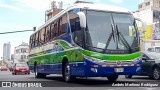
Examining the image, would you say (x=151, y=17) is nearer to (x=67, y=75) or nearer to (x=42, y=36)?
(x=42, y=36)

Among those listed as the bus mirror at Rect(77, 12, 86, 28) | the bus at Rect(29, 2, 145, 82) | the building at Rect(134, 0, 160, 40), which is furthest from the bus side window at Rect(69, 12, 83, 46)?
the building at Rect(134, 0, 160, 40)

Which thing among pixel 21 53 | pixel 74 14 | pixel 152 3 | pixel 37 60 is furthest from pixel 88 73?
pixel 21 53

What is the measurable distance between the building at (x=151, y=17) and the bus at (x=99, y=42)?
40389 millimetres

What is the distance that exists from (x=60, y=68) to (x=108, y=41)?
3.62 m

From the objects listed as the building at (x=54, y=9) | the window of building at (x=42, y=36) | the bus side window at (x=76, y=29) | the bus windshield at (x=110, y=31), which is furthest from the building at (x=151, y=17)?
the bus side window at (x=76, y=29)

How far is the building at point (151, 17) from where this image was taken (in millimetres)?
62062

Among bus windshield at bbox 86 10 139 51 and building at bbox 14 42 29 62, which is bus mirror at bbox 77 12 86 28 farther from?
building at bbox 14 42 29 62

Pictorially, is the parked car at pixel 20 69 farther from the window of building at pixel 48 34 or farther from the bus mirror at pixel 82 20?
the bus mirror at pixel 82 20

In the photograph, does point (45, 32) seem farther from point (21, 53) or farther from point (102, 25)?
point (21, 53)

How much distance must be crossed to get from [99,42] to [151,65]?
524 cm

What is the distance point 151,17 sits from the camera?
77438 millimetres

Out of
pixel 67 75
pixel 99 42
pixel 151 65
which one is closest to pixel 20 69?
pixel 151 65

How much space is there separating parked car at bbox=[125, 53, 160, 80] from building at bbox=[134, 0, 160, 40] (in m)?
36.5

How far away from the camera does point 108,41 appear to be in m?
11.7
